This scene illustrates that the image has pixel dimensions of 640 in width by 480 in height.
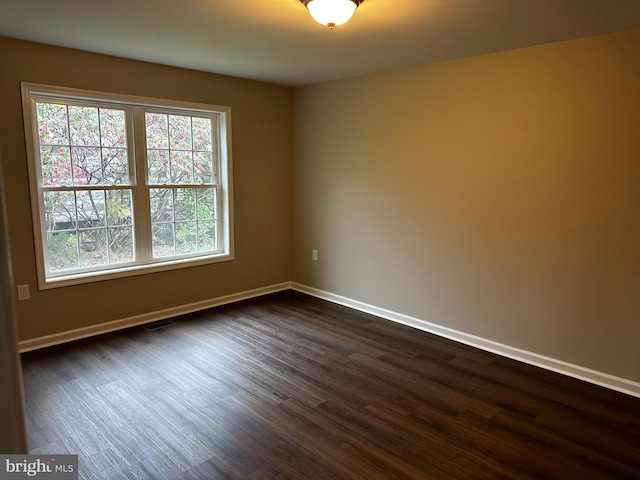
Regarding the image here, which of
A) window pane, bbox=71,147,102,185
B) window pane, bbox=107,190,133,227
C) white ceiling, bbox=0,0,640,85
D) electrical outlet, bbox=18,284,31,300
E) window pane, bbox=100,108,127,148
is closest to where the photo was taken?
white ceiling, bbox=0,0,640,85

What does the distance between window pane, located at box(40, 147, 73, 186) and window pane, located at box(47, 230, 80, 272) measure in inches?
16.5

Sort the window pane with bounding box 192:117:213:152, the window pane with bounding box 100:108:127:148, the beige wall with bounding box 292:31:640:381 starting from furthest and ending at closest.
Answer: the window pane with bounding box 192:117:213:152 < the window pane with bounding box 100:108:127:148 < the beige wall with bounding box 292:31:640:381

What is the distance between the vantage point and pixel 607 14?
2338 millimetres

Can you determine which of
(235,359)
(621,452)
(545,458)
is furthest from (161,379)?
(621,452)

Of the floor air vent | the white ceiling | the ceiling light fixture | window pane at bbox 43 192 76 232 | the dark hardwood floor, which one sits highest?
the white ceiling

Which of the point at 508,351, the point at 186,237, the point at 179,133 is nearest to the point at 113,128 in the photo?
the point at 179,133

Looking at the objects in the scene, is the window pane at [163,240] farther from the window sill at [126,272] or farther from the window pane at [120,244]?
the window pane at [120,244]

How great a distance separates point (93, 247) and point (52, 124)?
1.03m

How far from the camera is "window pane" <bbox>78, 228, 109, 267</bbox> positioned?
357cm

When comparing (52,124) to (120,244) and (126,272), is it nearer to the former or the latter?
(120,244)

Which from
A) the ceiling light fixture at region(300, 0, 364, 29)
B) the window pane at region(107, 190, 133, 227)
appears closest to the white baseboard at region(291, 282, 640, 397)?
the window pane at region(107, 190, 133, 227)

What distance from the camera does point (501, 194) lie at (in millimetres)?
3238

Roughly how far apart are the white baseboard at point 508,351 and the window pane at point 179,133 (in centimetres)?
217

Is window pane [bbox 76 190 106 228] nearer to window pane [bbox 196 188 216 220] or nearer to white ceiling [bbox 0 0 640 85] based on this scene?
window pane [bbox 196 188 216 220]
